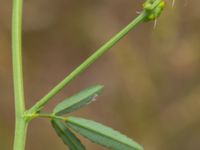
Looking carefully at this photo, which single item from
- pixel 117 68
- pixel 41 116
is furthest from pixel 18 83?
pixel 117 68

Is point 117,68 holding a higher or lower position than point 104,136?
higher

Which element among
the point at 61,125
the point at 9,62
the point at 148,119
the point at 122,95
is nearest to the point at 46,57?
the point at 9,62

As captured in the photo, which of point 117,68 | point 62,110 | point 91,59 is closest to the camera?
point 91,59

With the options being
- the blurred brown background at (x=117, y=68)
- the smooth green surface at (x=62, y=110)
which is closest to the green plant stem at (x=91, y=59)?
the smooth green surface at (x=62, y=110)

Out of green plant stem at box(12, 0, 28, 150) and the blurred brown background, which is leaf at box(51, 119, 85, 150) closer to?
green plant stem at box(12, 0, 28, 150)

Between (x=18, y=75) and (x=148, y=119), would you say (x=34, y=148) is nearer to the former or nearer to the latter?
(x=148, y=119)

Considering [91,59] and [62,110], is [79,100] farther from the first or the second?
[91,59]
